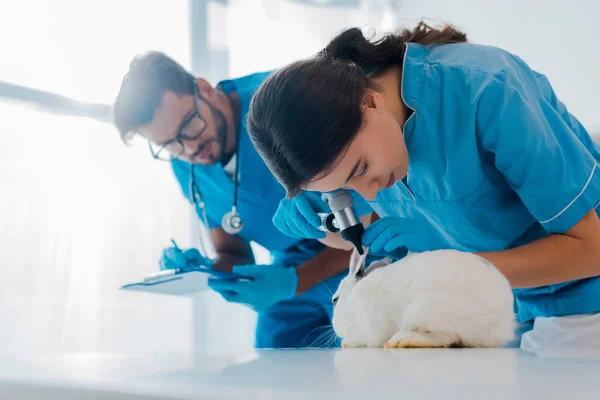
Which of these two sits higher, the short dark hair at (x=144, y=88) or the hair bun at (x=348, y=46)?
the hair bun at (x=348, y=46)

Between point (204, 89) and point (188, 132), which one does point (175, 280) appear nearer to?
point (188, 132)

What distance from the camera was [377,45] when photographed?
3.44ft

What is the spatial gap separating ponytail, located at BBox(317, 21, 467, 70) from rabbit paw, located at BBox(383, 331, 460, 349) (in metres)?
0.47

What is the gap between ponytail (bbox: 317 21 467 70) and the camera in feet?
3.33

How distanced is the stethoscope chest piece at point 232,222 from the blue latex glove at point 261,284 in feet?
0.44

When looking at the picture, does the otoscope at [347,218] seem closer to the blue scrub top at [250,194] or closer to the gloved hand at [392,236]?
the gloved hand at [392,236]

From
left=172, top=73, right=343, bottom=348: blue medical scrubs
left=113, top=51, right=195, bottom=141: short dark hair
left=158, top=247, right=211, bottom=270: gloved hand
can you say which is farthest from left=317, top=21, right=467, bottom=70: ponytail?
left=158, top=247, right=211, bottom=270: gloved hand

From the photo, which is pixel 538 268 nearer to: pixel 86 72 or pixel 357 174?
pixel 357 174

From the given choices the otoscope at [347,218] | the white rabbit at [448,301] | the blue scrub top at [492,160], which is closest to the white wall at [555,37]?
the blue scrub top at [492,160]

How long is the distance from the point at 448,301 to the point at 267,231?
3.34ft

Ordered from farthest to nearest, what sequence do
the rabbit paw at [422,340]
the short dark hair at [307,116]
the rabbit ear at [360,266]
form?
the rabbit ear at [360,266], the short dark hair at [307,116], the rabbit paw at [422,340]

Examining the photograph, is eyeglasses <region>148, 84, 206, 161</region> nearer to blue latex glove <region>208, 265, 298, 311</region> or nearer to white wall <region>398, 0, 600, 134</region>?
blue latex glove <region>208, 265, 298, 311</region>

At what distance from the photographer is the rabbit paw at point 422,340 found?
729 mm

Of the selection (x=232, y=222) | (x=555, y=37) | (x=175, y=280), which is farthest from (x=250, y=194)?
(x=555, y=37)
